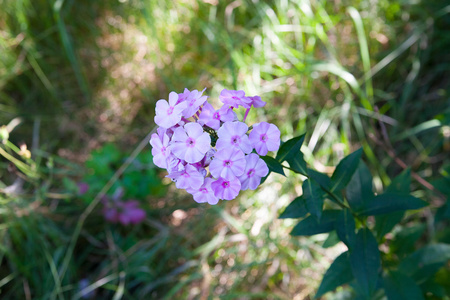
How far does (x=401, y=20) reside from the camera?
2654 millimetres

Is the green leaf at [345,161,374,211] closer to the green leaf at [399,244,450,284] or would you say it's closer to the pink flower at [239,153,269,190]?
the green leaf at [399,244,450,284]

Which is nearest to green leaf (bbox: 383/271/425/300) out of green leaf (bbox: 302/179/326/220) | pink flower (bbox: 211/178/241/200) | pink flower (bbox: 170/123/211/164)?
green leaf (bbox: 302/179/326/220)

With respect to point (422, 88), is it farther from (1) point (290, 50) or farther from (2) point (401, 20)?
(1) point (290, 50)

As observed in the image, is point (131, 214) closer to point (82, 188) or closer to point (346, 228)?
point (82, 188)

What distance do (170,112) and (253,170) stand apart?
0.27 metres

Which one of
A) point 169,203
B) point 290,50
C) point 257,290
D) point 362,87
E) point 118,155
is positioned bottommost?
point 257,290

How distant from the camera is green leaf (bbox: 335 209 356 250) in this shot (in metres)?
1.23

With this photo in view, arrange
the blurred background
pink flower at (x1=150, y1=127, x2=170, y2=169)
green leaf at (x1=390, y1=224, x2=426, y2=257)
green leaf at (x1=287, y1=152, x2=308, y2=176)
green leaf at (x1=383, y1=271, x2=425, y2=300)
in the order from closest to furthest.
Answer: pink flower at (x1=150, y1=127, x2=170, y2=169) → green leaf at (x1=287, y1=152, x2=308, y2=176) → green leaf at (x1=383, y1=271, x2=425, y2=300) → green leaf at (x1=390, y1=224, x2=426, y2=257) → the blurred background

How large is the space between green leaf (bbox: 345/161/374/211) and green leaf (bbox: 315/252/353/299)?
0.20 meters

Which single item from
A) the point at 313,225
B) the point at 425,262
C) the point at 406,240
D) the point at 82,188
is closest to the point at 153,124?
the point at 82,188

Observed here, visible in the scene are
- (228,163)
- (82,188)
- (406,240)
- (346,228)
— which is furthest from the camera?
(82,188)

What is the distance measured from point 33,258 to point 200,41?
6.03 feet

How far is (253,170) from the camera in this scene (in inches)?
38.8

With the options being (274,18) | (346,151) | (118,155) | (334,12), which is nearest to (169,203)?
(118,155)
